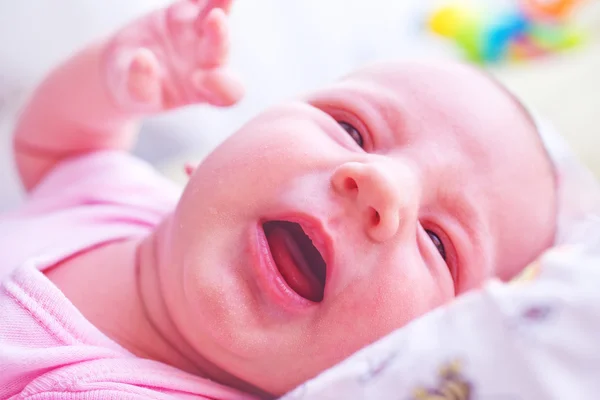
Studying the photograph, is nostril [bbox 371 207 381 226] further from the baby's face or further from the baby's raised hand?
the baby's raised hand

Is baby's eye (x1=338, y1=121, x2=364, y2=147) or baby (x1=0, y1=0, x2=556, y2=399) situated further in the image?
baby's eye (x1=338, y1=121, x2=364, y2=147)

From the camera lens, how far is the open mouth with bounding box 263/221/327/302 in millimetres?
706

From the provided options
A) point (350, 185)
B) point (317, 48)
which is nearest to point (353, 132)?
point (350, 185)

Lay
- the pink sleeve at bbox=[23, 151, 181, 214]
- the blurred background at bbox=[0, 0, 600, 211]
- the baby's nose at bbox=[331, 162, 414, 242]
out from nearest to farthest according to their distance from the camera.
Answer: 1. the baby's nose at bbox=[331, 162, 414, 242]
2. the pink sleeve at bbox=[23, 151, 181, 214]
3. the blurred background at bbox=[0, 0, 600, 211]

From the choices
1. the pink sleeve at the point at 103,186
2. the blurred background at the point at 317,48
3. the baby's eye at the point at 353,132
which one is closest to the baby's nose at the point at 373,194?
the baby's eye at the point at 353,132

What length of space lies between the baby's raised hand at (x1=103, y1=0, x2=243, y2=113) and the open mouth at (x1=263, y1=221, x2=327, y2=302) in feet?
0.73

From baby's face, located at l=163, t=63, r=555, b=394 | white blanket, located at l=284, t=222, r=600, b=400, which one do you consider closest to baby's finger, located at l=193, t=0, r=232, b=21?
baby's face, located at l=163, t=63, r=555, b=394

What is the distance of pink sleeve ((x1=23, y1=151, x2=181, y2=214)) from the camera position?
1.01 meters

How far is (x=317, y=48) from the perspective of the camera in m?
1.75

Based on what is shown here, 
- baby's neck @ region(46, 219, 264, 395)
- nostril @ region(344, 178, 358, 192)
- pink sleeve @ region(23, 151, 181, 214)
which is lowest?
baby's neck @ region(46, 219, 264, 395)

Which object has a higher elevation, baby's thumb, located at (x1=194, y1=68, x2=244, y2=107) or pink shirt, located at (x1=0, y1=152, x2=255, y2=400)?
baby's thumb, located at (x1=194, y1=68, x2=244, y2=107)

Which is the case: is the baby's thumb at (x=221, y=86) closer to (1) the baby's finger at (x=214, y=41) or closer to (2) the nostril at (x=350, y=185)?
(1) the baby's finger at (x=214, y=41)

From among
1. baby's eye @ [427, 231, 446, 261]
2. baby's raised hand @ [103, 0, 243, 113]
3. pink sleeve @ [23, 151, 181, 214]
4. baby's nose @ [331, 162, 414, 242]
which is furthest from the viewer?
pink sleeve @ [23, 151, 181, 214]

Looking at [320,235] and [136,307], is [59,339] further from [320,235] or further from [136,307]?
[320,235]
